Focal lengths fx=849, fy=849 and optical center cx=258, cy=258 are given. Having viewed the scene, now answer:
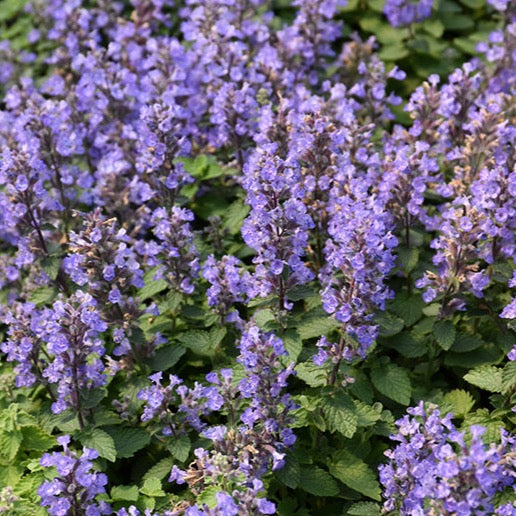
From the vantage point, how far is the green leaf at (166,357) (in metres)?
5.64

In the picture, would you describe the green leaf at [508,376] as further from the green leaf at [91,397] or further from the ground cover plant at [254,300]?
the green leaf at [91,397]

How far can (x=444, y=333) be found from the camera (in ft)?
18.1

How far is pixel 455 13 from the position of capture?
9547 millimetres

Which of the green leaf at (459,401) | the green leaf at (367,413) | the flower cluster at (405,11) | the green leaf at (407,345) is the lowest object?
the green leaf at (459,401)

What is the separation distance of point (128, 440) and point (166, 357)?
621mm

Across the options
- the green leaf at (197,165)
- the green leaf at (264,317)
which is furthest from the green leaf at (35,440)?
the green leaf at (197,165)

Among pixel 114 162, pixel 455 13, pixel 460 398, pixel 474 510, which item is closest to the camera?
pixel 474 510

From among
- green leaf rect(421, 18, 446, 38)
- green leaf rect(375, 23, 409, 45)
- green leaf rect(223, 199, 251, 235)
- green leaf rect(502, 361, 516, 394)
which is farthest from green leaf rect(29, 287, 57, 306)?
green leaf rect(421, 18, 446, 38)

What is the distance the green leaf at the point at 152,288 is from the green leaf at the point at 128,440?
930mm

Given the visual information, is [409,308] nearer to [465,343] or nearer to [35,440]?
[465,343]

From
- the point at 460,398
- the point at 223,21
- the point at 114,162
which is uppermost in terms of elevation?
the point at 223,21

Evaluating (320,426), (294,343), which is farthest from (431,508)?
(294,343)

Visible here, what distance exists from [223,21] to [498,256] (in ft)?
10.4

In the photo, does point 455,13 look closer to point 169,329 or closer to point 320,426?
point 169,329
